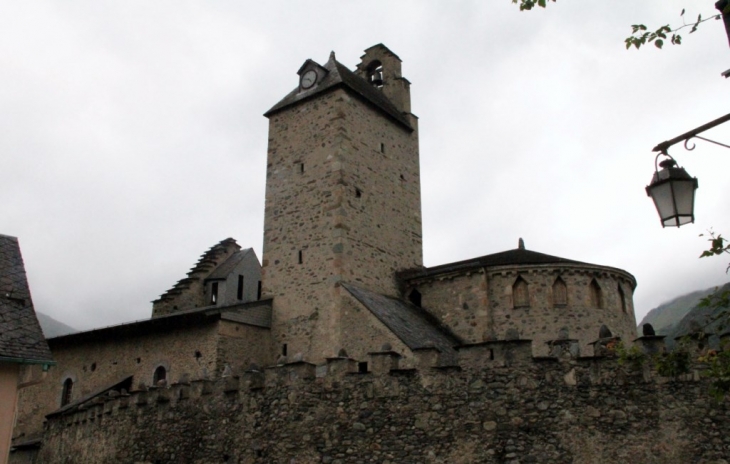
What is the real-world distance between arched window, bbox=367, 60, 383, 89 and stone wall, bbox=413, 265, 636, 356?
Result: 11.2 meters

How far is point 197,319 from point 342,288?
16.2ft

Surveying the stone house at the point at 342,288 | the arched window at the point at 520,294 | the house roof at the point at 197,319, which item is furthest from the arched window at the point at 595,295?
the house roof at the point at 197,319

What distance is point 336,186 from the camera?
23.6 meters

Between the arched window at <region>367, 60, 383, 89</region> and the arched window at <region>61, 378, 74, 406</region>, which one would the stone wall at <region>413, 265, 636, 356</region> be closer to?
the arched window at <region>367, 60, 383, 89</region>

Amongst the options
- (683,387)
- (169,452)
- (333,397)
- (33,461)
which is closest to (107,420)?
(169,452)

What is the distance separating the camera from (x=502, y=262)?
2253 cm

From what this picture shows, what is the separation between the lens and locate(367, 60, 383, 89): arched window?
3021 cm

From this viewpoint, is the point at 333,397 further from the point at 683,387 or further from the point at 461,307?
the point at 461,307

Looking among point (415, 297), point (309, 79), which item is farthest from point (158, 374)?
point (309, 79)

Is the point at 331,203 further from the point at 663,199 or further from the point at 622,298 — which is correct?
the point at 663,199

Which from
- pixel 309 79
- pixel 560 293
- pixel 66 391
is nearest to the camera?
pixel 560 293

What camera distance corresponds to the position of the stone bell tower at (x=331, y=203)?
892 inches

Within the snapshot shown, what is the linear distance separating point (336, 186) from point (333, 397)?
34.2 feet

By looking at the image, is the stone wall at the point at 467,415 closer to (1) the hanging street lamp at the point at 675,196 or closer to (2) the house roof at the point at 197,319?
(2) the house roof at the point at 197,319
